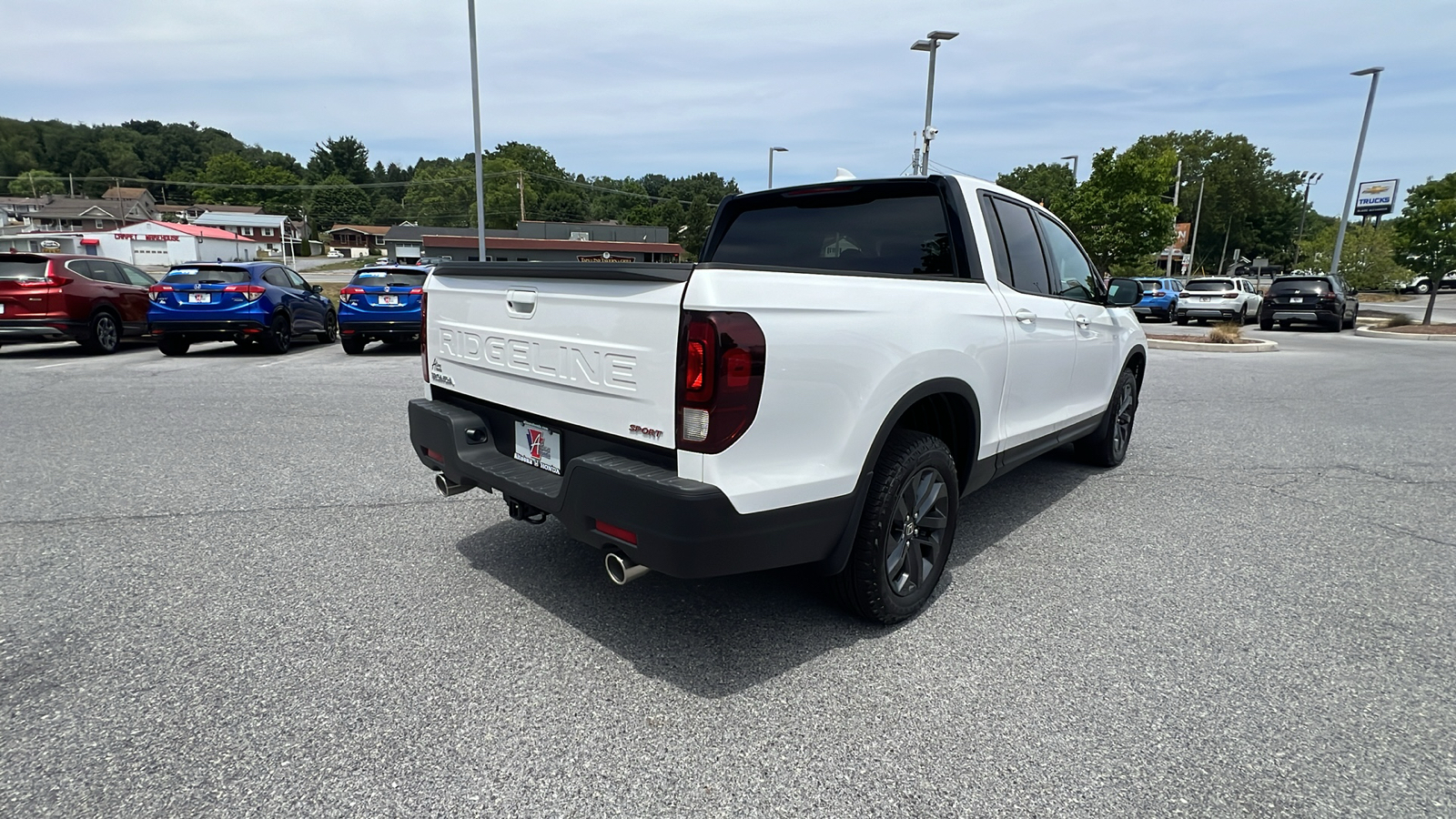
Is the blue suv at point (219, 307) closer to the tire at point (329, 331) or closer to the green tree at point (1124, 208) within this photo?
the tire at point (329, 331)

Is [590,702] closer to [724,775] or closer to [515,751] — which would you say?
[515,751]

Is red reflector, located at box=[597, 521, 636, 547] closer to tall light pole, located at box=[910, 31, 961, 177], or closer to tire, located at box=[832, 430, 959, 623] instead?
tire, located at box=[832, 430, 959, 623]

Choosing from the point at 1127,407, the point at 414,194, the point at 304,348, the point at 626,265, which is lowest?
the point at 304,348

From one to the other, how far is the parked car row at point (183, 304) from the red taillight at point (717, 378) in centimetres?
1100

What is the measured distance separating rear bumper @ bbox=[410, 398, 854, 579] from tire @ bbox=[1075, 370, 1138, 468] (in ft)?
12.0

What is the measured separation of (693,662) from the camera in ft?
9.32

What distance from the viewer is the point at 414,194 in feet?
410

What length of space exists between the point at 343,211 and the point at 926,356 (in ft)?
477

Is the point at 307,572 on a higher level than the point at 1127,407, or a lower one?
lower

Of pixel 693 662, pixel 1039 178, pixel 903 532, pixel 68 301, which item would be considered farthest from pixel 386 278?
pixel 1039 178

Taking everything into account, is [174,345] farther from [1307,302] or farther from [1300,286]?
[1300,286]

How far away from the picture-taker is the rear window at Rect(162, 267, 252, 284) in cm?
1138

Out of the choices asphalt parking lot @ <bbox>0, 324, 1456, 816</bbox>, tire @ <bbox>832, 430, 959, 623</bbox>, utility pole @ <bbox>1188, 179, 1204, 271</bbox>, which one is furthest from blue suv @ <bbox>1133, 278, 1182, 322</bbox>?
utility pole @ <bbox>1188, 179, 1204, 271</bbox>

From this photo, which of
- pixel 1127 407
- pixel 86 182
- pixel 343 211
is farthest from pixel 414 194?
pixel 1127 407
